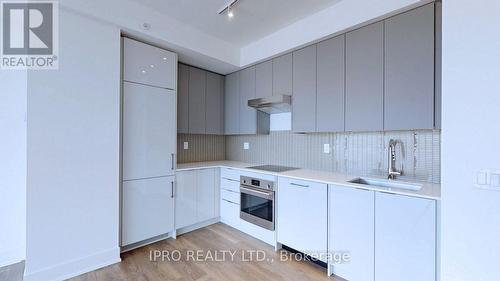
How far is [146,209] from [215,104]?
1.87 m

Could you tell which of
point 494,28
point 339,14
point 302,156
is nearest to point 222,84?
point 302,156

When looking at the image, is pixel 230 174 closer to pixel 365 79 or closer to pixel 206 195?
pixel 206 195

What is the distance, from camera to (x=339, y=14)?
7.15 ft

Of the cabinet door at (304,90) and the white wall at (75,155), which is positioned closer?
the white wall at (75,155)

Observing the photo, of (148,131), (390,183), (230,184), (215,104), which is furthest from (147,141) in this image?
(390,183)

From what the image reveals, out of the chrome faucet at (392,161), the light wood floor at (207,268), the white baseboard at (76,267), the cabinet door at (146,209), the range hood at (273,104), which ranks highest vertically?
the range hood at (273,104)

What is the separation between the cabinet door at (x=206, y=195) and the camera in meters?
3.01

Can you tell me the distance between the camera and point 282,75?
282cm

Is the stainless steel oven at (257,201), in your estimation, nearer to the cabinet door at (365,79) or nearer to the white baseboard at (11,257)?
the cabinet door at (365,79)

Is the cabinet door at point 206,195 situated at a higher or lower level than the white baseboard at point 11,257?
higher

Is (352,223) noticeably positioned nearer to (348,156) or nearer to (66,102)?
(348,156)

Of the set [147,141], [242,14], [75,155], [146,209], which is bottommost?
[146,209]

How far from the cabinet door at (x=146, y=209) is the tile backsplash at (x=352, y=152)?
57.4 inches

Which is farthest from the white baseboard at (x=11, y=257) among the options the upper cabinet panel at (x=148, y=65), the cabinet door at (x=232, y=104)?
the cabinet door at (x=232, y=104)
